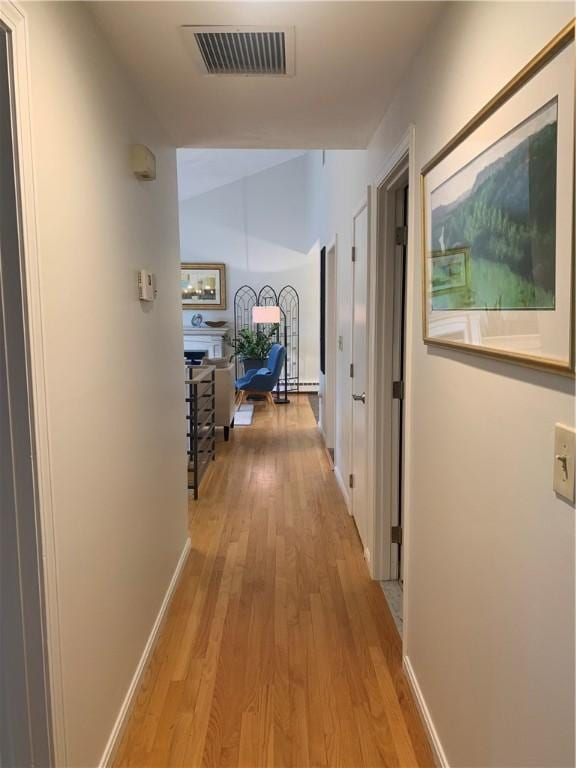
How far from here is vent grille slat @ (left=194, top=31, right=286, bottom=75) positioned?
1.71 meters

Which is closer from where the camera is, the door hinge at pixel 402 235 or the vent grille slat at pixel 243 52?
the vent grille slat at pixel 243 52

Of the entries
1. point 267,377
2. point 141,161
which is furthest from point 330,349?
point 141,161

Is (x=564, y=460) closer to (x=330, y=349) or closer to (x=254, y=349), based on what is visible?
(x=330, y=349)

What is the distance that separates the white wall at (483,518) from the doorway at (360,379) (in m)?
0.92

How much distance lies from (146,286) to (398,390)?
1.33 metres

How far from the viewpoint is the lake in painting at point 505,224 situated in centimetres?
91

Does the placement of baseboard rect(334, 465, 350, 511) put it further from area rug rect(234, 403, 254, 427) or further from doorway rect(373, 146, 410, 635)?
area rug rect(234, 403, 254, 427)

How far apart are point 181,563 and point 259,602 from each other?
554 millimetres

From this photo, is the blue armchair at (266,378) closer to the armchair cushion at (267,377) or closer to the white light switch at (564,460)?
the armchair cushion at (267,377)

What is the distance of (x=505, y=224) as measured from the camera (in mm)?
1080

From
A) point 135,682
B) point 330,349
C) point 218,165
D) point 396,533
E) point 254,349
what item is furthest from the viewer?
point 254,349

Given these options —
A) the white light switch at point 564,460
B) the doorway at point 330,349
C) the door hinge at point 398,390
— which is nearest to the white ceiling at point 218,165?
the doorway at point 330,349

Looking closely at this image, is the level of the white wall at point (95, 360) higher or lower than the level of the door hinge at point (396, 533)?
higher

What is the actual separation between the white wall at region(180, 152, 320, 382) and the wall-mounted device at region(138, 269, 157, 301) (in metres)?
7.23
